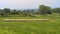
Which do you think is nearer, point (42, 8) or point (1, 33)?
point (1, 33)

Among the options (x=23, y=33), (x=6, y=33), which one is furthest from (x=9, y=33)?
(x=23, y=33)

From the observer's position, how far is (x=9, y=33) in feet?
25.8

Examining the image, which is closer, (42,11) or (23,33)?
(23,33)

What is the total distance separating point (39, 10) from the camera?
3838 cm

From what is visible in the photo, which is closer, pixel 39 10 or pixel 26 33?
pixel 26 33

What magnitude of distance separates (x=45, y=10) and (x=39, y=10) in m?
1.58

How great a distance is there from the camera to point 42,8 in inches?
1581

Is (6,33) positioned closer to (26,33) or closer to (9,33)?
(9,33)

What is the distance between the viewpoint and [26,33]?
8.05m

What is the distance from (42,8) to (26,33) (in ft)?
107

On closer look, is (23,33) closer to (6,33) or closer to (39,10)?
(6,33)

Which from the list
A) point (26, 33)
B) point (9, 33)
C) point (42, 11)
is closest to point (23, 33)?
point (26, 33)

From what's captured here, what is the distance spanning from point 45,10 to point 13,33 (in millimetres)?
30858

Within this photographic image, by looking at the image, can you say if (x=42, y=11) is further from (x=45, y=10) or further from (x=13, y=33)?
(x=13, y=33)
